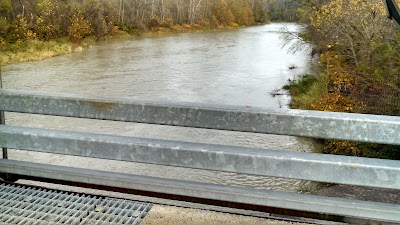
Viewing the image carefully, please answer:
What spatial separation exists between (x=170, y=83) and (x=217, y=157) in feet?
42.9

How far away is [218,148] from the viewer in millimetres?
2033

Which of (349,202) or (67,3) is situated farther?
(67,3)

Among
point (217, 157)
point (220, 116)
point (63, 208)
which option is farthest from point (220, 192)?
point (63, 208)

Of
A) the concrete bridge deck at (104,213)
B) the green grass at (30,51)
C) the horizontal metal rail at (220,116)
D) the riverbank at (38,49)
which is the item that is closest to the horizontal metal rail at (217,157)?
the horizontal metal rail at (220,116)

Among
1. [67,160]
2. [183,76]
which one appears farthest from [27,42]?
[67,160]

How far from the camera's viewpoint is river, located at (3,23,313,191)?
765 cm

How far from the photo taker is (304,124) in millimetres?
1976

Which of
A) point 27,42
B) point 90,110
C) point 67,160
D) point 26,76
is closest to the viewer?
point 90,110

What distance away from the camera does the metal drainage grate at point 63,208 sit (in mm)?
2086

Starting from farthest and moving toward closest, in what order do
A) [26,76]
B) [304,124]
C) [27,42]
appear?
[27,42] → [26,76] → [304,124]

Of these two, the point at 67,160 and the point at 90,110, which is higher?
the point at 90,110

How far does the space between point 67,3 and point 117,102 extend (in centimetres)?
3292

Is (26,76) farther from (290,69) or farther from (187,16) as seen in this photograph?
(187,16)

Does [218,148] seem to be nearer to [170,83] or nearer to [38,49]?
[170,83]
